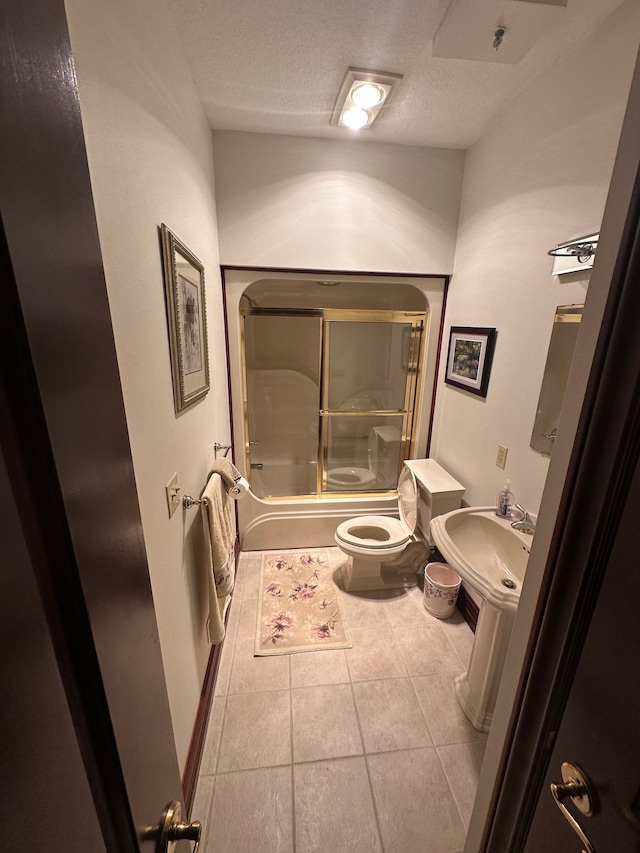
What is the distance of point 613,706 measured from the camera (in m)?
0.50

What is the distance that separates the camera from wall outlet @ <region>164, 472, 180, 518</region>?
3.65 ft

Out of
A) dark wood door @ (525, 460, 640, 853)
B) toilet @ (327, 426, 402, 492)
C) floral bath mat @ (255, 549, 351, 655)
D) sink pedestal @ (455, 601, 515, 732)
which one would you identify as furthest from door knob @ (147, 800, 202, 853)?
toilet @ (327, 426, 402, 492)

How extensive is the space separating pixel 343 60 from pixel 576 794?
2295 mm

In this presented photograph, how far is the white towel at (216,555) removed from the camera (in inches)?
58.0

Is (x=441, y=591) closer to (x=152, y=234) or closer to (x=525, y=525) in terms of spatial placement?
(x=525, y=525)

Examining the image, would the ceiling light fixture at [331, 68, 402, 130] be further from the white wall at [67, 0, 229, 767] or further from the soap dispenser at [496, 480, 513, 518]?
the soap dispenser at [496, 480, 513, 518]

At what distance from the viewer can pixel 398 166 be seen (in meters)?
2.09

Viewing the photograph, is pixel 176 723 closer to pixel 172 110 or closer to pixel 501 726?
pixel 501 726

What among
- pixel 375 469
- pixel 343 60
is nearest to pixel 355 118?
pixel 343 60

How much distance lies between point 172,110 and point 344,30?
0.71 m

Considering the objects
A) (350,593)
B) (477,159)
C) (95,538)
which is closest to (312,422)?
(350,593)

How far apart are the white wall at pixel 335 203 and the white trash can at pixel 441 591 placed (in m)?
1.96

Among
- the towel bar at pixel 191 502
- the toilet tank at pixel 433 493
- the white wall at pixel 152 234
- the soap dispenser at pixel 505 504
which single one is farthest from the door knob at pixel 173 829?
the toilet tank at pixel 433 493

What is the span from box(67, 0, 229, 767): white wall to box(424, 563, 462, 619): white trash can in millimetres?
1320
